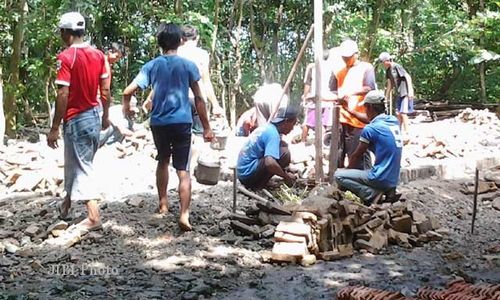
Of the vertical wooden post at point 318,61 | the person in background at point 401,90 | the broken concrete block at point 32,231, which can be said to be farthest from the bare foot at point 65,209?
the person in background at point 401,90

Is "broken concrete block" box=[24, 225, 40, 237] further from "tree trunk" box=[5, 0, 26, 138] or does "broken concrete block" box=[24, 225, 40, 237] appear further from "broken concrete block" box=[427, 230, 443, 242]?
"tree trunk" box=[5, 0, 26, 138]

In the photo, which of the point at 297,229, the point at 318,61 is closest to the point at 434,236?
the point at 297,229

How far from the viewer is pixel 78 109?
4.94 metres

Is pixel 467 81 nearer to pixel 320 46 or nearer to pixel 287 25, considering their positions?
pixel 287 25

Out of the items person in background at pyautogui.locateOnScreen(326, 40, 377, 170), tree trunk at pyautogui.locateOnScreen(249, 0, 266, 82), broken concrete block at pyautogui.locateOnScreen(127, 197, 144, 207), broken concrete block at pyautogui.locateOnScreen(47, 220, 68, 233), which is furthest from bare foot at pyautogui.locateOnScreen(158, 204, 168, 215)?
tree trunk at pyautogui.locateOnScreen(249, 0, 266, 82)

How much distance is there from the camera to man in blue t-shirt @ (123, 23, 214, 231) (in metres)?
5.15

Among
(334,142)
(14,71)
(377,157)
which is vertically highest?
(14,71)

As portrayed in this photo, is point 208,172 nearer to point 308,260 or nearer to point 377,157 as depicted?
point 377,157

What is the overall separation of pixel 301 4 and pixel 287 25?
119 cm

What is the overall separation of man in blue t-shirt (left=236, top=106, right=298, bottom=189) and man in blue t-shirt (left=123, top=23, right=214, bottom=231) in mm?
1300

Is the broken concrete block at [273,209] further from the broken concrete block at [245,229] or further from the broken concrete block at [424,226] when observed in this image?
the broken concrete block at [424,226]

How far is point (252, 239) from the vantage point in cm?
513

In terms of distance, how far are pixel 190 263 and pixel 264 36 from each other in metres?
15.1

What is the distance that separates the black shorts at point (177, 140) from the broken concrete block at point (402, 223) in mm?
1840
